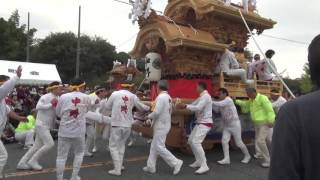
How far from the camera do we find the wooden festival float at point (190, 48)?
9.45 m

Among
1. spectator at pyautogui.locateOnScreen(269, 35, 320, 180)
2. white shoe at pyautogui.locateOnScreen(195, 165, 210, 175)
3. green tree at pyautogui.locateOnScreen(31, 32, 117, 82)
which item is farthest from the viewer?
green tree at pyautogui.locateOnScreen(31, 32, 117, 82)

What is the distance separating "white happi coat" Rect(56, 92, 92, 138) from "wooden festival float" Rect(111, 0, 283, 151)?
116 inches

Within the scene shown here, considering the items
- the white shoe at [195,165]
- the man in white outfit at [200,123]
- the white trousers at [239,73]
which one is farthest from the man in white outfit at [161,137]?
the white trousers at [239,73]

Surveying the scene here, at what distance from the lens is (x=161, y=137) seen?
7.55 m

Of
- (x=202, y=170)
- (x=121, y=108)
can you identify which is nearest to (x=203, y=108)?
(x=202, y=170)

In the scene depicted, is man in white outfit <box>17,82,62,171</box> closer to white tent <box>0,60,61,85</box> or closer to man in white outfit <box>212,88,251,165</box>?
man in white outfit <box>212,88,251,165</box>

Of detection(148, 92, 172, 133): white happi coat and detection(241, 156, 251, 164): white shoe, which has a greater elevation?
detection(148, 92, 172, 133): white happi coat

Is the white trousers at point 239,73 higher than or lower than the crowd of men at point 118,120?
higher

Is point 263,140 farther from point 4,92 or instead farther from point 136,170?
point 4,92

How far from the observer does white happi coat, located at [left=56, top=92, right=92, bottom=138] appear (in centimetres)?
632

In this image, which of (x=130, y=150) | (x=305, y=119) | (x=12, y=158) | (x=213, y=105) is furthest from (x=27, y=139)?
(x=305, y=119)

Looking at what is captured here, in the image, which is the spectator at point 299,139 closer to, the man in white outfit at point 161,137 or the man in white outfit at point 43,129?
A: the man in white outfit at point 161,137

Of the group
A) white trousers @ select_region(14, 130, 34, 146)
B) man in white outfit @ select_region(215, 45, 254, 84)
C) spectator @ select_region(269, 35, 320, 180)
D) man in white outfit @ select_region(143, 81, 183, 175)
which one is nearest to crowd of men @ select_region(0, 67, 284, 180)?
man in white outfit @ select_region(143, 81, 183, 175)

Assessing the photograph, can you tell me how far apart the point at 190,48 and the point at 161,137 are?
296cm
